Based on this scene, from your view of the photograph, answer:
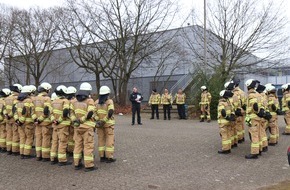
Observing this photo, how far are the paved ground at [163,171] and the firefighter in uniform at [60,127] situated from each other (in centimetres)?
30

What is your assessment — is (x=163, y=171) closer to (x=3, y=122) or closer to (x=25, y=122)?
(x=25, y=122)

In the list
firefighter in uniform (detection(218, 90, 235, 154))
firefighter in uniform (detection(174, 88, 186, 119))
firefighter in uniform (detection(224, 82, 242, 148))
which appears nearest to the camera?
firefighter in uniform (detection(218, 90, 235, 154))

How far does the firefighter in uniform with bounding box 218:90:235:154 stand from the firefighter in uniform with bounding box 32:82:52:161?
15.8ft

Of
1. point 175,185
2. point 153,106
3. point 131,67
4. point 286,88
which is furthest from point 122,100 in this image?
point 175,185

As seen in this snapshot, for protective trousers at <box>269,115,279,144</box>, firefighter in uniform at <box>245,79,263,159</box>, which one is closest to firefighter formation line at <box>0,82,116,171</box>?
firefighter in uniform at <box>245,79,263,159</box>

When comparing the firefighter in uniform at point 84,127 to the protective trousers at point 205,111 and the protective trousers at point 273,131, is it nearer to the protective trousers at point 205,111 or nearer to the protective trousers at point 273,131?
the protective trousers at point 273,131

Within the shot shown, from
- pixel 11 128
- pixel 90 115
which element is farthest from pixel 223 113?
pixel 11 128

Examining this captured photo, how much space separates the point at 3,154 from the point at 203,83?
13164mm

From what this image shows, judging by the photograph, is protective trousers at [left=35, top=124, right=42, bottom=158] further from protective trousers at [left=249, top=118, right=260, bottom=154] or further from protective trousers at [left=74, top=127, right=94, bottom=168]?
protective trousers at [left=249, top=118, right=260, bottom=154]

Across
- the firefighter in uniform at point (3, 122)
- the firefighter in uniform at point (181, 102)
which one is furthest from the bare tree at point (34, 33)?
the firefighter in uniform at point (3, 122)

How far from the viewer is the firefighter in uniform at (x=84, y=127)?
7.69 m

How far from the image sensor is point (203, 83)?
66.0 ft

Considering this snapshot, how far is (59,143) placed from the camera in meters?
8.27

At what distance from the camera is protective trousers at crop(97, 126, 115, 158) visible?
8.41m
